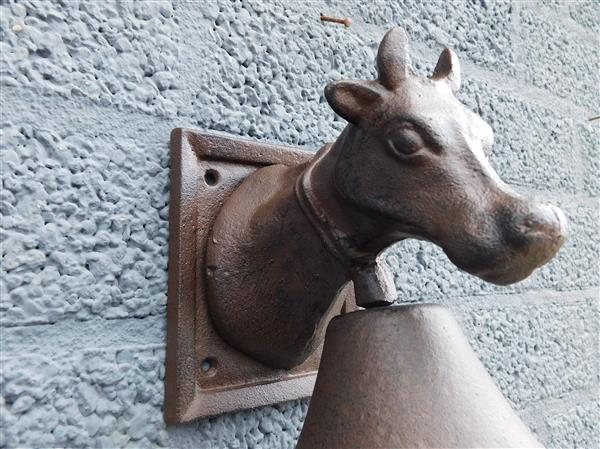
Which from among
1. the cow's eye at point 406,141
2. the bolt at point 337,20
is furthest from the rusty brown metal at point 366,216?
the bolt at point 337,20

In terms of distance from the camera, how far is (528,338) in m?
0.64

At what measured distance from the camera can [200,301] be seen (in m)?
0.41

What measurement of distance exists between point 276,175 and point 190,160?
2.2 inches

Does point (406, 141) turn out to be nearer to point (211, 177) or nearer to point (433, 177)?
point (433, 177)

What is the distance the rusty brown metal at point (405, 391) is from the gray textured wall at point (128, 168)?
0.37ft

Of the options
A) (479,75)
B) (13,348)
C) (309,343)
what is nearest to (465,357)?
(309,343)

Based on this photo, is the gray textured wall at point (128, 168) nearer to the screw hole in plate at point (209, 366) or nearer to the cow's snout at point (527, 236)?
the screw hole in plate at point (209, 366)

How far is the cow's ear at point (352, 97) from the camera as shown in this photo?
1.10 feet

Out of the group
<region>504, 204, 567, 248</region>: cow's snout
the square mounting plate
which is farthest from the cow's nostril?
the square mounting plate

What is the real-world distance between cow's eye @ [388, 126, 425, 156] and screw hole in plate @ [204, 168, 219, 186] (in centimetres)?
14

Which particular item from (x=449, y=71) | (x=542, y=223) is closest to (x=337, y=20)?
(x=449, y=71)

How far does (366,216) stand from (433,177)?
0.05m

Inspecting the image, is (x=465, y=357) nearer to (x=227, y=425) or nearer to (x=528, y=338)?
(x=227, y=425)

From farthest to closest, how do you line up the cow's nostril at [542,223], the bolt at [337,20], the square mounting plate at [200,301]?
the bolt at [337,20], the square mounting plate at [200,301], the cow's nostril at [542,223]
